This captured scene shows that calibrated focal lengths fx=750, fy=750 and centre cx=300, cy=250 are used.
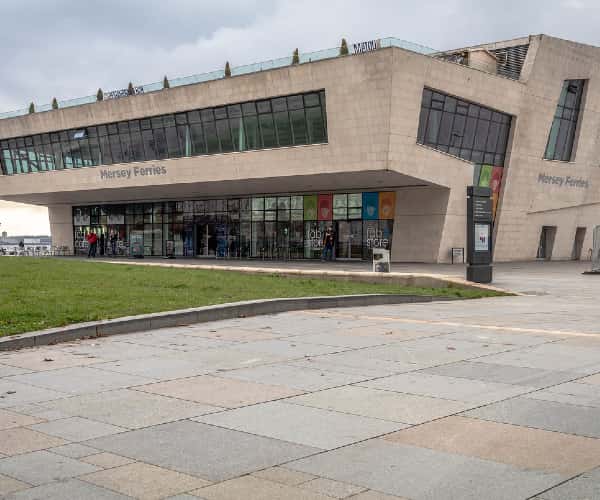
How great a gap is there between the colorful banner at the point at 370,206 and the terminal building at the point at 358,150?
82 mm

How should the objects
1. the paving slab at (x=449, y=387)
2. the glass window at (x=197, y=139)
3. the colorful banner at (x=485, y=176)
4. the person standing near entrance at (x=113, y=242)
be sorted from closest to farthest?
the paving slab at (x=449, y=387), the colorful banner at (x=485, y=176), the glass window at (x=197, y=139), the person standing near entrance at (x=113, y=242)

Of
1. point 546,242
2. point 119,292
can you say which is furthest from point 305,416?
point 546,242

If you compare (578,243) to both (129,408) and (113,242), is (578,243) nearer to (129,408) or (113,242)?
(113,242)

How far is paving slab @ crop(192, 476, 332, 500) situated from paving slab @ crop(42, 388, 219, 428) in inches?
66.4

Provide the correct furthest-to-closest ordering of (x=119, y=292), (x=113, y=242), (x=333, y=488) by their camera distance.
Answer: (x=113, y=242)
(x=119, y=292)
(x=333, y=488)

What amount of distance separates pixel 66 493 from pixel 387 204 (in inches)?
1462

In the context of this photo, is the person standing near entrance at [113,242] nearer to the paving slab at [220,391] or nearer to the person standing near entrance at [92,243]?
the person standing near entrance at [92,243]

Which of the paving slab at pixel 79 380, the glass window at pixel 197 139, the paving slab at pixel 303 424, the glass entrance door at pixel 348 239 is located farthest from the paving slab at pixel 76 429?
the glass window at pixel 197 139

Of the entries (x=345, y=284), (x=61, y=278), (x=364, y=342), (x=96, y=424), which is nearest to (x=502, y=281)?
(x=345, y=284)

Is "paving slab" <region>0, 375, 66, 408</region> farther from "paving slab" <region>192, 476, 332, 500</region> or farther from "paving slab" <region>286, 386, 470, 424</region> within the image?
"paving slab" <region>192, 476, 332, 500</region>

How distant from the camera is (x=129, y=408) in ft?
22.6

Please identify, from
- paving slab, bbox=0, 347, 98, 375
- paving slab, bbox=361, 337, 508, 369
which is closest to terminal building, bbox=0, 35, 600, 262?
paving slab, bbox=361, 337, 508, 369

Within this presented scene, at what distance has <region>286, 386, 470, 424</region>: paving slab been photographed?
21.7ft

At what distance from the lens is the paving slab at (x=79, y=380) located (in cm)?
779
